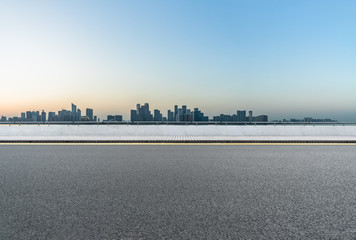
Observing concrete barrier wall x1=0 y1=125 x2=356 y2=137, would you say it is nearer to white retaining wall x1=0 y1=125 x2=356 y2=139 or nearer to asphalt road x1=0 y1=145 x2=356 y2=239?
white retaining wall x1=0 y1=125 x2=356 y2=139

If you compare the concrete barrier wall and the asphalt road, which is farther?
the concrete barrier wall

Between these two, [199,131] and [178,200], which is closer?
[178,200]

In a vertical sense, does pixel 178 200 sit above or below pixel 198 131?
below

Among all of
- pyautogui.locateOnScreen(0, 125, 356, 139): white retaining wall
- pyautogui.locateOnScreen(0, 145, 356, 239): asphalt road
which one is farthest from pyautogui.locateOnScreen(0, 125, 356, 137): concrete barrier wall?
pyautogui.locateOnScreen(0, 145, 356, 239): asphalt road

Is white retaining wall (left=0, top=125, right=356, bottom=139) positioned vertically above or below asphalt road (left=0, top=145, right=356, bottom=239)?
above

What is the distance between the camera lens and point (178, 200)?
17.2ft

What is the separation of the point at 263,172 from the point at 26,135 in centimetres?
1831

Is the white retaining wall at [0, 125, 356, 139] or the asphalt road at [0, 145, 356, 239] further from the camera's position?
the white retaining wall at [0, 125, 356, 139]

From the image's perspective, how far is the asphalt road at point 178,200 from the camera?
3.90m

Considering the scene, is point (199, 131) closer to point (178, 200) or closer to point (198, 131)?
point (198, 131)

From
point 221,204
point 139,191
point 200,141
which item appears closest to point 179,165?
point 139,191

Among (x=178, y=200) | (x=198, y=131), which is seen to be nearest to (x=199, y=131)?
(x=198, y=131)

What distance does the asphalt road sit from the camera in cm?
390

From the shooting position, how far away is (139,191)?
5.86 meters
